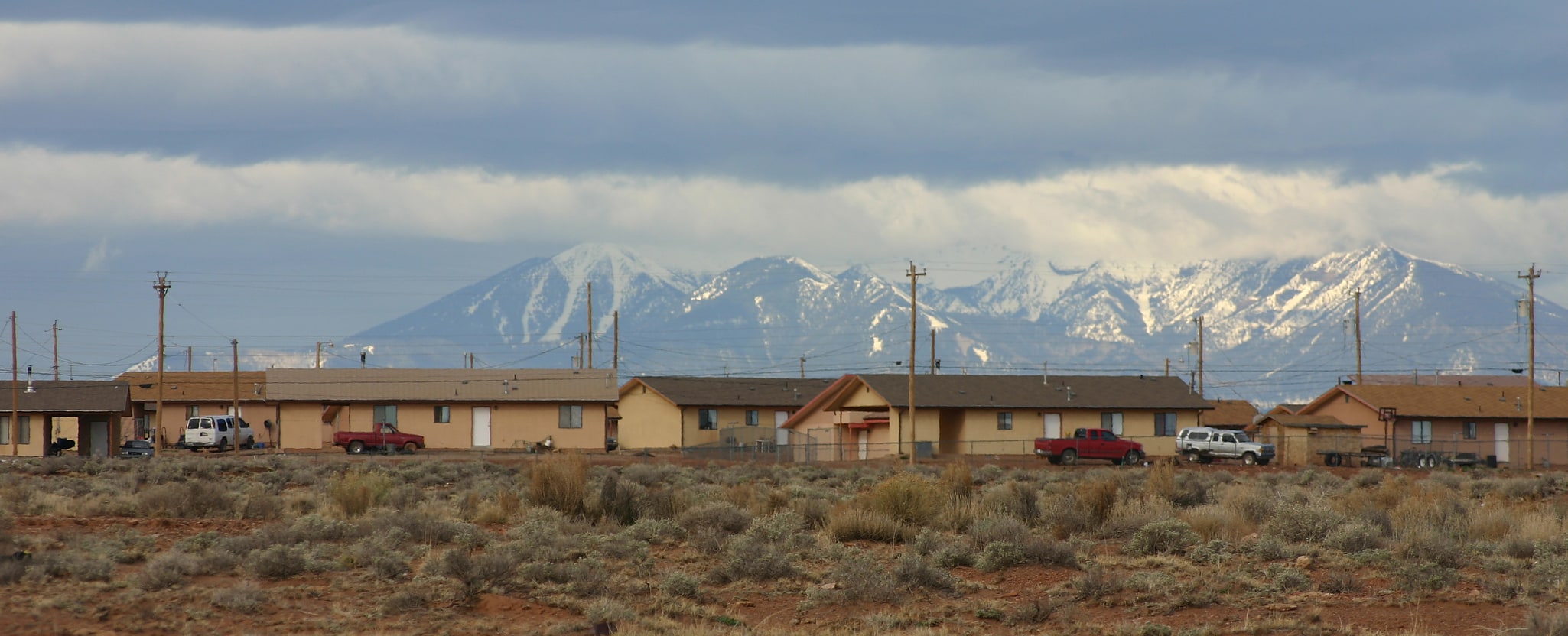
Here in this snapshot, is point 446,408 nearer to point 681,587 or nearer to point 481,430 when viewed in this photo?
point 481,430

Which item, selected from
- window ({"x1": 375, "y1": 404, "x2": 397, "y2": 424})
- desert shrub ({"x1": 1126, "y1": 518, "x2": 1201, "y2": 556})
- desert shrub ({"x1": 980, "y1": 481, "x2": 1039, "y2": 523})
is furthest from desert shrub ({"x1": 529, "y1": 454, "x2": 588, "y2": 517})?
window ({"x1": 375, "y1": 404, "x2": 397, "y2": 424})

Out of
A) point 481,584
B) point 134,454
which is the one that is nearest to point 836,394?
point 134,454

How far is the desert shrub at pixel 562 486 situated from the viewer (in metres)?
24.9

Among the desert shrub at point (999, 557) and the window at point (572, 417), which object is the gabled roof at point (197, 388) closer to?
the window at point (572, 417)

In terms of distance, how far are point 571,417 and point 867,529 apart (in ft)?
175

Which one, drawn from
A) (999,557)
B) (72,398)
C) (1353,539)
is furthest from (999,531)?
(72,398)

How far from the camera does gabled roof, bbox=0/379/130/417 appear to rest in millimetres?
67750

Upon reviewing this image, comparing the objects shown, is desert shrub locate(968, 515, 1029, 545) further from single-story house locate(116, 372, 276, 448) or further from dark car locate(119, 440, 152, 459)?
single-story house locate(116, 372, 276, 448)

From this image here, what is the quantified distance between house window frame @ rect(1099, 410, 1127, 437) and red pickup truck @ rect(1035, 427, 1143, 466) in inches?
315

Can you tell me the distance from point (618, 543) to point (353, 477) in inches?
391

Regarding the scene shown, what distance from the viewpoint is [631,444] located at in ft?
266

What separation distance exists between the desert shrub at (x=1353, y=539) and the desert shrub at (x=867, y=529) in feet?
20.2

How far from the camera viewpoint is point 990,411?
2660 inches

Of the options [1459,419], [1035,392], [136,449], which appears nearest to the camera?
[136,449]
